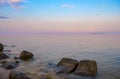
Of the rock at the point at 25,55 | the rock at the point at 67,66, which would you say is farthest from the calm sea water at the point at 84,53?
the rock at the point at 67,66

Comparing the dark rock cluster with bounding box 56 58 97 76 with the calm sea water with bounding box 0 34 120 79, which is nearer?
the dark rock cluster with bounding box 56 58 97 76

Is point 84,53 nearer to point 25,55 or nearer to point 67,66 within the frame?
point 25,55

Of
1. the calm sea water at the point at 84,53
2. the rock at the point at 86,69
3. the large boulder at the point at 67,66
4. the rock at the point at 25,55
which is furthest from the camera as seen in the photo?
the rock at the point at 25,55

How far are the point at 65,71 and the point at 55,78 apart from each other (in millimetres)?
2821

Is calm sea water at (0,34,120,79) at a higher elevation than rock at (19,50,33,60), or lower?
lower

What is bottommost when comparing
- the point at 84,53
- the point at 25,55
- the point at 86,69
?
the point at 84,53

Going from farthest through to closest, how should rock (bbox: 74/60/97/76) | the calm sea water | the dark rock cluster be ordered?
the calm sea water < the dark rock cluster < rock (bbox: 74/60/97/76)

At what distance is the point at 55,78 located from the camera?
785 inches

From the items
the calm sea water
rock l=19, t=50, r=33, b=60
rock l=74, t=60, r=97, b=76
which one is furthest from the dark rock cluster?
rock l=19, t=50, r=33, b=60

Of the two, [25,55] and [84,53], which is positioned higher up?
[25,55]

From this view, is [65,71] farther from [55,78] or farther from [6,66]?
[6,66]

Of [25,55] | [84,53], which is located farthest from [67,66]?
[84,53]

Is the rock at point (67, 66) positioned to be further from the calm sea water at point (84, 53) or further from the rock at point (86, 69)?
the calm sea water at point (84, 53)

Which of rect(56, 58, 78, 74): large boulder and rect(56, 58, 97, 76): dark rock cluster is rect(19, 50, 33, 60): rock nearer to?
rect(56, 58, 78, 74): large boulder
